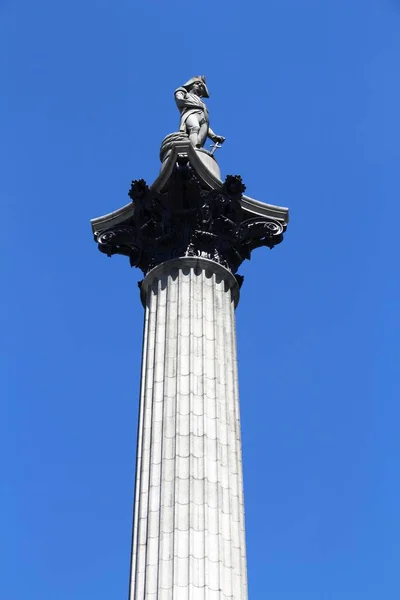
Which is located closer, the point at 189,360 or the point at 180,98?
the point at 189,360

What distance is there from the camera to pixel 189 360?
83.5ft

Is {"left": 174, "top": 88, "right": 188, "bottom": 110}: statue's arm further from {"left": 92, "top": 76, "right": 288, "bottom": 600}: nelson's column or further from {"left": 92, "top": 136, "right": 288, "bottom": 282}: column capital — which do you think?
{"left": 92, "top": 136, "right": 288, "bottom": 282}: column capital

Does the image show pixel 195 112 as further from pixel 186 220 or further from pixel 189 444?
pixel 189 444

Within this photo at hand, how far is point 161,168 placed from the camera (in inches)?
1170

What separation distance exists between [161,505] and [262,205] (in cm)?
945

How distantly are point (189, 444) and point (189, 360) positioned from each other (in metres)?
2.37

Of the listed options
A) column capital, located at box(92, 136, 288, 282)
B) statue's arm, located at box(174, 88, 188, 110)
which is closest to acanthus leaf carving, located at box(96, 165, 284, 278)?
column capital, located at box(92, 136, 288, 282)

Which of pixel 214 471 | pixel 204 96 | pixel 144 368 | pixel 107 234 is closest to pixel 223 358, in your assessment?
pixel 144 368

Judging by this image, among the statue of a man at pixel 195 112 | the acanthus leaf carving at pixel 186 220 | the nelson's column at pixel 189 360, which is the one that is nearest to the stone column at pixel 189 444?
the nelson's column at pixel 189 360

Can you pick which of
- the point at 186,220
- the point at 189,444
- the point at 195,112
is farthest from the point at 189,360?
the point at 195,112

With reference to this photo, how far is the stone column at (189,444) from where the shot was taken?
2192 centimetres

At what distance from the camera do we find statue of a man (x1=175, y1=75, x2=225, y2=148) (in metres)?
31.8

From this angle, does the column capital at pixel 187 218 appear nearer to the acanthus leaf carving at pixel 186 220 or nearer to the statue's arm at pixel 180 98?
the acanthus leaf carving at pixel 186 220

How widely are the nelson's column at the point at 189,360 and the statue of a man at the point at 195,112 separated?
1.8 inches
